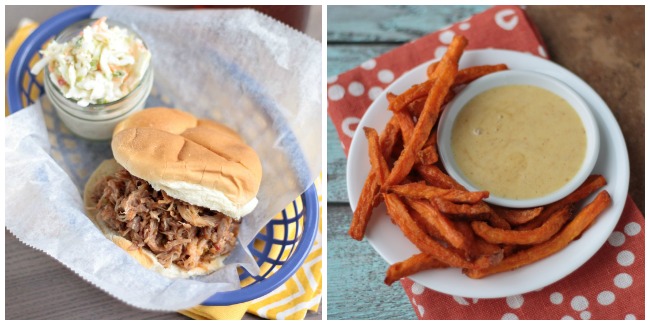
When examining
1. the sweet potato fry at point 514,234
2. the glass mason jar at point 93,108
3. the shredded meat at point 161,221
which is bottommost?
the shredded meat at point 161,221

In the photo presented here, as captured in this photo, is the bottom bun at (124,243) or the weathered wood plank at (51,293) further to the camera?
the weathered wood plank at (51,293)

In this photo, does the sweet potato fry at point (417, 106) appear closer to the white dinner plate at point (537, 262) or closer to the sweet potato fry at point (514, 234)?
the white dinner plate at point (537, 262)

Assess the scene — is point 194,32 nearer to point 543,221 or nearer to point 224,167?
point 224,167

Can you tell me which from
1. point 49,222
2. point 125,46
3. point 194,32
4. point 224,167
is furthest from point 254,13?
point 49,222

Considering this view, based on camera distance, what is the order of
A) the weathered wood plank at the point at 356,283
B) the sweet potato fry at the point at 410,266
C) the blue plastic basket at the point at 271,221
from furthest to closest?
1. the weathered wood plank at the point at 356,283
2. the blue plastic basket at the point at 271,221
3. the sweet potato fry at the point at 410,266

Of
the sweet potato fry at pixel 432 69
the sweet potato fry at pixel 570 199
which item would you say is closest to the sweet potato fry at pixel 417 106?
the sweet potato fry at pixel 432 69

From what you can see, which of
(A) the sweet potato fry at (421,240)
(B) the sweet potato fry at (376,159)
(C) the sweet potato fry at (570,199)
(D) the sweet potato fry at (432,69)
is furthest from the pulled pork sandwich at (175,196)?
(C) the sweet potato fry at (570,199)

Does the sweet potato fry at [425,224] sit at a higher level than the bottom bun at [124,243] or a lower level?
higher

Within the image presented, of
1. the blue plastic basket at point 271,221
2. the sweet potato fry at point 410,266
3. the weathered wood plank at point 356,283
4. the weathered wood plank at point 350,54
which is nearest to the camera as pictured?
the sweet potato fry at point 410,266

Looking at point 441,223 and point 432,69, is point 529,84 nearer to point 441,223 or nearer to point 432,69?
point 432,69
